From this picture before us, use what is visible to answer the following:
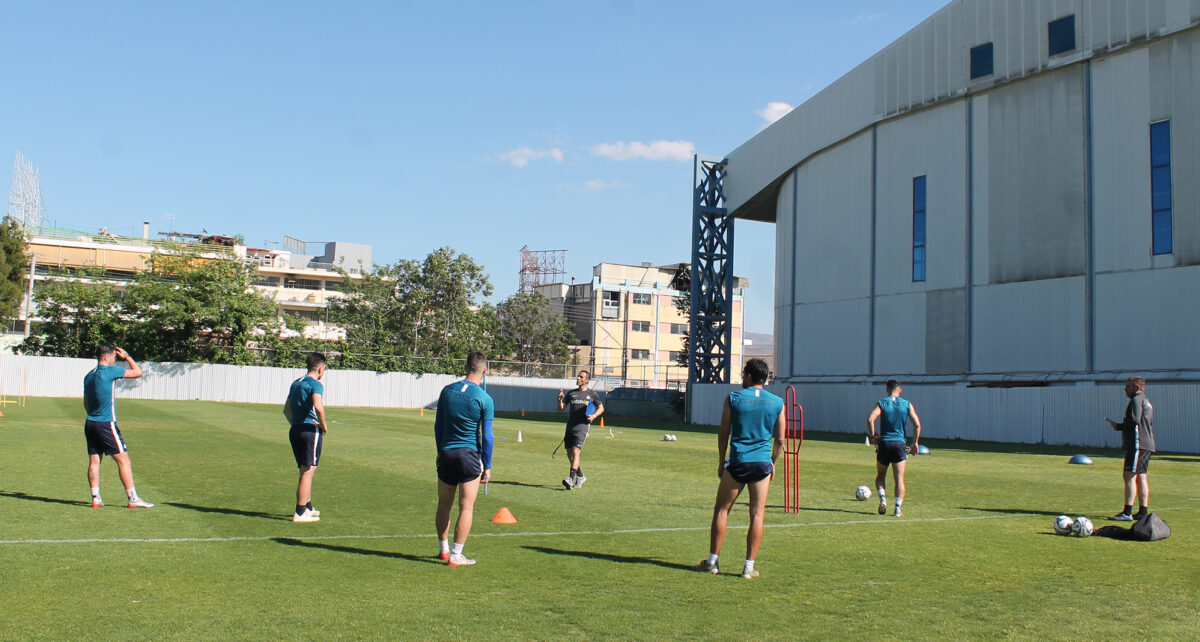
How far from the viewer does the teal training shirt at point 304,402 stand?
10820 mm

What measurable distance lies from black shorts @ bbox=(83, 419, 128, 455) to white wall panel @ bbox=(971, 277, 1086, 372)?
3173 cm

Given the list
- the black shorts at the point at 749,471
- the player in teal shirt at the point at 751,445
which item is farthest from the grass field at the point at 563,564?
the black shorts at the point at 749,471

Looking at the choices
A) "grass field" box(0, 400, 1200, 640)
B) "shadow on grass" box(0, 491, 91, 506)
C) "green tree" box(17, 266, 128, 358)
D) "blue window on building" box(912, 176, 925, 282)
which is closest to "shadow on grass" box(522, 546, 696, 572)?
"grass field" box(0, 400, 1200, 640)

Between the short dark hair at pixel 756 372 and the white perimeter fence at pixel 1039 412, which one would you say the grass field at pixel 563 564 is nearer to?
the short dark hair at pixel 756 372

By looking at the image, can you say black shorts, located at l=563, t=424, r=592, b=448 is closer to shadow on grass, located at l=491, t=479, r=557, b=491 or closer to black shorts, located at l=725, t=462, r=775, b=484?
shadow on grass, located at l=491, t=479, r=557, b=491

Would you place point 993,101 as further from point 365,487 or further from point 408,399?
point 408,399

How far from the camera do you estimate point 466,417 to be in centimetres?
856

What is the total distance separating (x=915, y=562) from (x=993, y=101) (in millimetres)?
32562

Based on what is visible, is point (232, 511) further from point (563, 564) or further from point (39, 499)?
point (563, 564)

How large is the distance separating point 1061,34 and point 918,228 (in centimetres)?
938

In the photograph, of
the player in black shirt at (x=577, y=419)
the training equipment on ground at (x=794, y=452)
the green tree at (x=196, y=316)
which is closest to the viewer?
the training equipment on ground at (x=794, y=452)

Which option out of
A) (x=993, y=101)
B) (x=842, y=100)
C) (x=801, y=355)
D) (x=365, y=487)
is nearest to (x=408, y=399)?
(x=801, y=355)

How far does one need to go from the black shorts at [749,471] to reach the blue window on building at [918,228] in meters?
34.2

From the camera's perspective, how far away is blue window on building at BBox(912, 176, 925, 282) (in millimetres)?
40062
